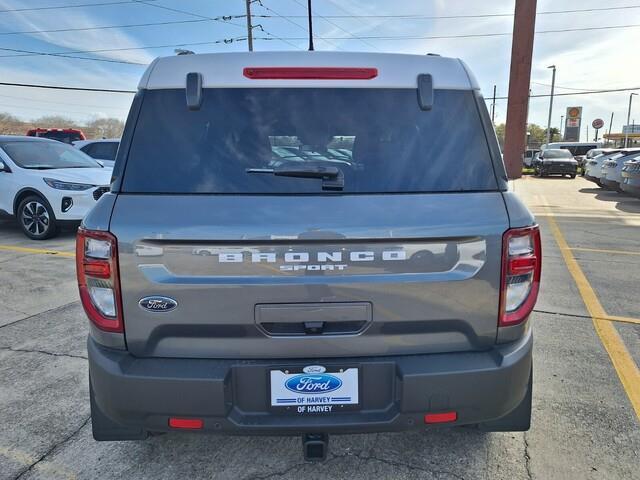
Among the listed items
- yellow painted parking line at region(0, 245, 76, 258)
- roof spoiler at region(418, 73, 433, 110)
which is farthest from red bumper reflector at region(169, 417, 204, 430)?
yellow painted parking line at region(0, 245, 76, 258)

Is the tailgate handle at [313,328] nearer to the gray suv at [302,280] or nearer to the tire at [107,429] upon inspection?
the gray suv at [302,280]

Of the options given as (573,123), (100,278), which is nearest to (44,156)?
(100,278)

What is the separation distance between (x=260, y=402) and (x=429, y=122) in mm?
1339

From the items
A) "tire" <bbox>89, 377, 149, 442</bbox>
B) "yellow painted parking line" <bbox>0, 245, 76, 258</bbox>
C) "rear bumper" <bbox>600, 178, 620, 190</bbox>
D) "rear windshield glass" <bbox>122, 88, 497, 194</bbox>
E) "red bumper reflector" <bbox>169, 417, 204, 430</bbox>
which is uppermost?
"rear windshield glass" <bbox>122, 88, 497, 194</bbox>

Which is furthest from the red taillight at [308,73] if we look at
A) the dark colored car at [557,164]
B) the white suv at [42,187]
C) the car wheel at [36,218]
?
the dark colored car at [557,164]

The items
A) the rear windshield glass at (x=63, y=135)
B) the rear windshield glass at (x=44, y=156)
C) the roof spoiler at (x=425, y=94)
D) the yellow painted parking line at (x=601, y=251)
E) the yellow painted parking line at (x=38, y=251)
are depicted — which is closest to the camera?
the roof spoiler at (x=425, y=94)

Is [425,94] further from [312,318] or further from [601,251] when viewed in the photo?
[601,251]

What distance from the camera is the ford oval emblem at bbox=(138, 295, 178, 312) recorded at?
5.76 ft

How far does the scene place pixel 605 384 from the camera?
311 cm

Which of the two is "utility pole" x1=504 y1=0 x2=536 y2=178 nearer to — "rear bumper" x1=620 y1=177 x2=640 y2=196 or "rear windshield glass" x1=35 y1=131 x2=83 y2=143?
"rear bumper" x1=620 y1=177 x2=640 y2=196

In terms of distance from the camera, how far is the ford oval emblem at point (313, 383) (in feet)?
5.88

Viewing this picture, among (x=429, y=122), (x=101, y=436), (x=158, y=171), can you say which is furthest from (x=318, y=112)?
(x=101, y=436)

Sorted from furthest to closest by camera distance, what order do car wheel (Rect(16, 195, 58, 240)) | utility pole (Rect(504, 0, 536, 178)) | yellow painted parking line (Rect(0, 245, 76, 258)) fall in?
utility pole (Rect(504, 0, 536, 178))
car wheel (Rect(16, 195, 58, 240))
yellow painted parking line (Rect(0, 245, 76, 258))

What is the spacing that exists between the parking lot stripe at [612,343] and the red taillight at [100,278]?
9.74 ft
